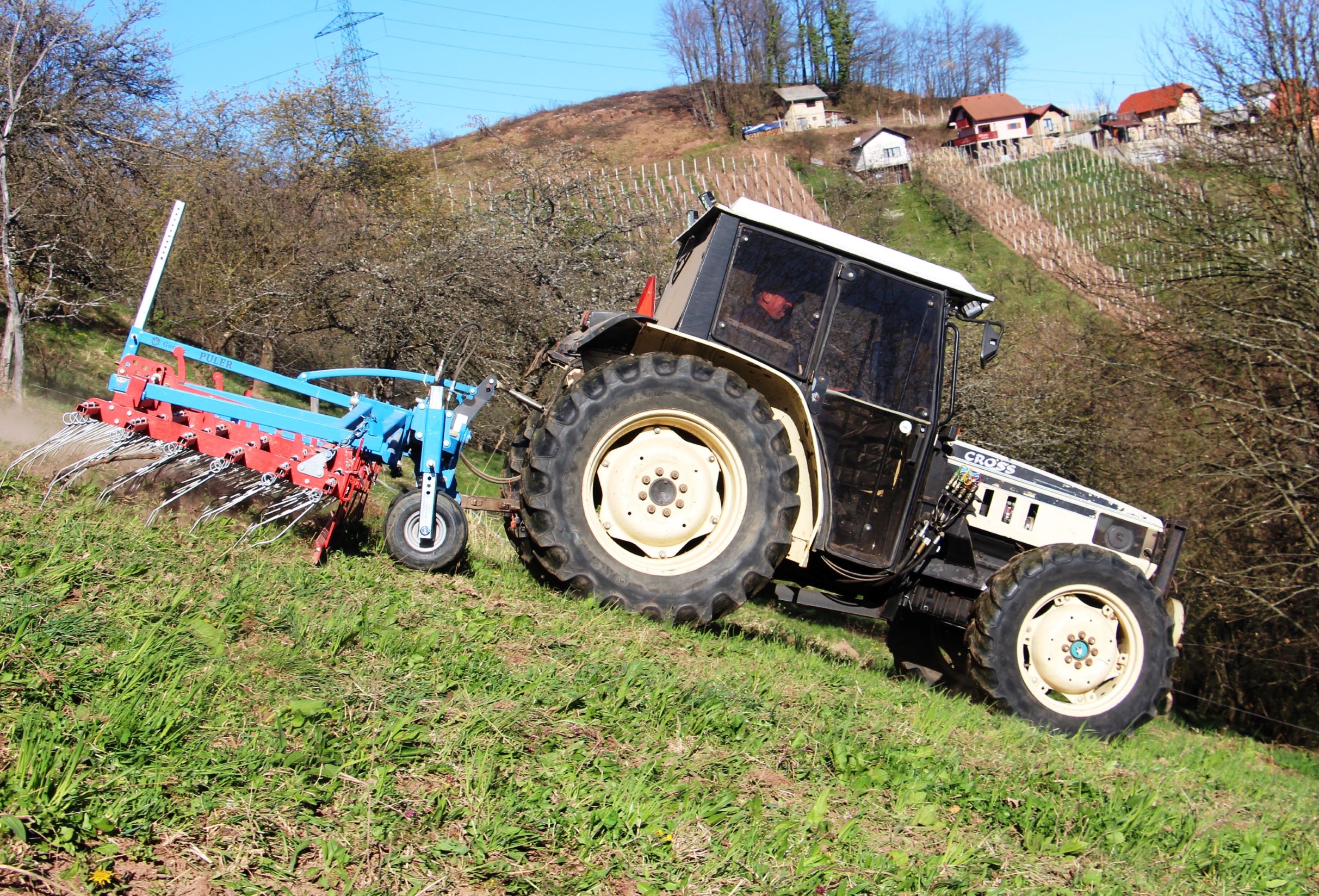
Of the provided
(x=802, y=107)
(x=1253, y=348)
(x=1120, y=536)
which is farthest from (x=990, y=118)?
(x=1120, y=536)

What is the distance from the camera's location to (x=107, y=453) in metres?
5.39

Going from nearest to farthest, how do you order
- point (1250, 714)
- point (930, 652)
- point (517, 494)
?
point (517, 494), point (930, 652), point (1250, 714)

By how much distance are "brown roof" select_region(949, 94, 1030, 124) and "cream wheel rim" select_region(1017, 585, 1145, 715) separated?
65569 millimetres

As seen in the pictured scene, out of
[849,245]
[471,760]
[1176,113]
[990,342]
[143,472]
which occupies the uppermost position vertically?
[1176,113]

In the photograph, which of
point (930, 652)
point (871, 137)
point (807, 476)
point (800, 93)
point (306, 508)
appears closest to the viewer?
point (306, 508)

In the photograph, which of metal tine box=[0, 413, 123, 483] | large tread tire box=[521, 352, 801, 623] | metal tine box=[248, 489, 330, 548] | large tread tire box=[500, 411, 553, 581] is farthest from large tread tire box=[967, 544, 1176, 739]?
metal tine box=[0, 413, 123, 483]

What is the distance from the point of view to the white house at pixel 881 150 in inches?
2018

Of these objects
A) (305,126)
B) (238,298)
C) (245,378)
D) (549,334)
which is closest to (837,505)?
(549,334)

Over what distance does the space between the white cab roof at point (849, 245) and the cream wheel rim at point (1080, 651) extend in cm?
200

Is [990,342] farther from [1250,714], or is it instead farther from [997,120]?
[997,120]

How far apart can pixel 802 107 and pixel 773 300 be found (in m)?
64.0

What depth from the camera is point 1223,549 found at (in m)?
12.0

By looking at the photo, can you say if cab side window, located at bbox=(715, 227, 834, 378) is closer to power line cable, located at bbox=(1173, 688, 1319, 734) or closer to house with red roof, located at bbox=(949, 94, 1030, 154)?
power line cable, located at bbox=(1173, 688, 1319, 734)

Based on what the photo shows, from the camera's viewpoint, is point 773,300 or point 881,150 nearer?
point 773,300
